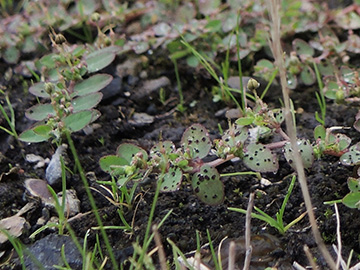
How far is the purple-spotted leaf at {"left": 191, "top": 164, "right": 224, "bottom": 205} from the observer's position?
1.34 m

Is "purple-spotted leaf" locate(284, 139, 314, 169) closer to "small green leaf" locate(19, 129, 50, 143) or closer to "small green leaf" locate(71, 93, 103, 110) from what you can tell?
"small green leaf" locate(71, 93, 103, 110)

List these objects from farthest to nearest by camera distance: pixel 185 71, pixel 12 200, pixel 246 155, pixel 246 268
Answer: pixel 185 71 < pixel 12 200 < pixel 246 155 < pixel 246 268

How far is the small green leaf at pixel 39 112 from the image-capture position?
5.29ft

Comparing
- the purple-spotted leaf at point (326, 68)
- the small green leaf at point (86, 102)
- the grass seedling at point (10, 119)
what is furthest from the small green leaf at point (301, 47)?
the grass seedling at point (10, 119)

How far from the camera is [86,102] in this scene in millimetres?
1615

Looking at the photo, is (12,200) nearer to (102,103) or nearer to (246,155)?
(102,103)

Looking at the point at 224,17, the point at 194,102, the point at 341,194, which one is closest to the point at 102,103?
the point at 194,102

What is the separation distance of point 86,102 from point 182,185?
419 millimetres

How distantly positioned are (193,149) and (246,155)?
152mm

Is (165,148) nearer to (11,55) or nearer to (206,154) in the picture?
(206,154)

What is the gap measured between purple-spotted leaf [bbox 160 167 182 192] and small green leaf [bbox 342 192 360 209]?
1.42 ft

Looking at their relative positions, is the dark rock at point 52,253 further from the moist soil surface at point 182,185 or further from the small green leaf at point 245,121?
the small green leaf at point 245,121

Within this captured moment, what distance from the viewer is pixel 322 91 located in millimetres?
1772

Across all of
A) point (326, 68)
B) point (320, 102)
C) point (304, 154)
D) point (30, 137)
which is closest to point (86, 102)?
point (30, 137)
